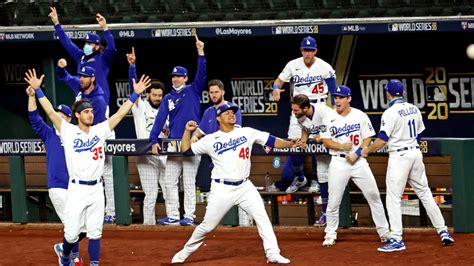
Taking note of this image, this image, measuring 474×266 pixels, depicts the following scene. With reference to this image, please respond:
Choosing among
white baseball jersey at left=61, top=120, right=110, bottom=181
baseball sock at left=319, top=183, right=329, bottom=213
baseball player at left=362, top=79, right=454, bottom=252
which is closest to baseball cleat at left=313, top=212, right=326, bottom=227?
baseball sock at left=319, top=183, right=329, bottom=213

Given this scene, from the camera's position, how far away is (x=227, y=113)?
998cm

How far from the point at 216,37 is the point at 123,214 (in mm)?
2725

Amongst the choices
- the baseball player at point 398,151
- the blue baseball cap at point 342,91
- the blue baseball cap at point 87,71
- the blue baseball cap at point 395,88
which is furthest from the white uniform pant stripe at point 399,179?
the blue baseball cap at point 87,71

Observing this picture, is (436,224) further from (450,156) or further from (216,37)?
(216,37)

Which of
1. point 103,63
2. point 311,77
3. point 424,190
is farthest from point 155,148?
point 424,190

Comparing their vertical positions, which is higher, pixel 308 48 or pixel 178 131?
pixel 308 48

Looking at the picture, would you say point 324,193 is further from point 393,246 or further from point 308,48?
point 308,48

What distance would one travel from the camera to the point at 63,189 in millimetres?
10453

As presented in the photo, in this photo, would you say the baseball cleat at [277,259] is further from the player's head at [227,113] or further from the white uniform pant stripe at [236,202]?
the player's head at [227,113]

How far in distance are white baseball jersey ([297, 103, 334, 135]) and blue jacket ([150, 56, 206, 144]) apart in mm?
1377

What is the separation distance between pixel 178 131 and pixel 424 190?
9.27 ft

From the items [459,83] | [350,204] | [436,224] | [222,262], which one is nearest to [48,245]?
[222,262]

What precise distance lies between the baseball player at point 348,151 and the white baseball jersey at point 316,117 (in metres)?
0.05

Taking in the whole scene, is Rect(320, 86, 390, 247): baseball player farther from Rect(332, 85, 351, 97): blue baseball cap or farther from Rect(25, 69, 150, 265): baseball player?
Rect(25, 69, 150, 265): baseball player
